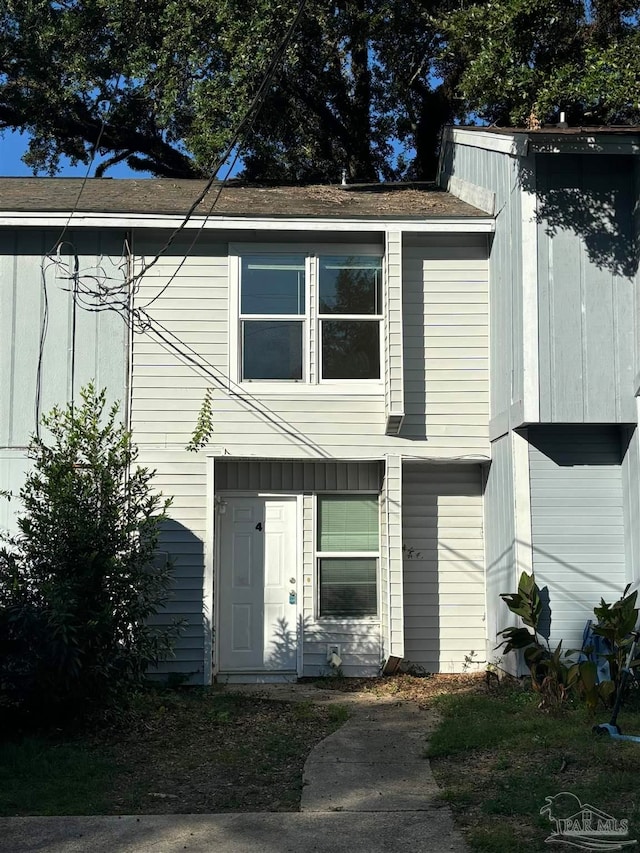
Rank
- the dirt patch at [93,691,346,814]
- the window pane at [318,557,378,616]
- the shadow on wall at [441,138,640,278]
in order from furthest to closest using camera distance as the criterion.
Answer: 1. the window pane at [318,557,378,616]
2. the shadow on wall at [441,138,640,278]
3. the dirt patch at [93,691,346,814]

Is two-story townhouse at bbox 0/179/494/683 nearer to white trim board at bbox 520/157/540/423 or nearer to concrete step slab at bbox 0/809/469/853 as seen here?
white trim board at bbox 520/157/540/423

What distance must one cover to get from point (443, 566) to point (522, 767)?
4.79 metres

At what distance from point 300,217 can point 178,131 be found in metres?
10.8

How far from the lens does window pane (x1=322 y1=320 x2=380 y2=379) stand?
453 inches

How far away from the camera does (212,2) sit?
16.5 meters

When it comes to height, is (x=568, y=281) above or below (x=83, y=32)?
below

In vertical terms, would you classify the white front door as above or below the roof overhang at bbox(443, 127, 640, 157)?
below

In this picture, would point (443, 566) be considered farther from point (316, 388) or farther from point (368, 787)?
point (368, 787)

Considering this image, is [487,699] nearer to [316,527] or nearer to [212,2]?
[316,527]

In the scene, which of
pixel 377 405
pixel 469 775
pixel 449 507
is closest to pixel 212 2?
pixel 377 405

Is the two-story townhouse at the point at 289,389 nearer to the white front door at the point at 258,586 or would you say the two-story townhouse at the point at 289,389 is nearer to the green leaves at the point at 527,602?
the white front door at the point at 258,586

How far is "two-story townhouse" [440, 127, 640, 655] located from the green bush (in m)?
3.98

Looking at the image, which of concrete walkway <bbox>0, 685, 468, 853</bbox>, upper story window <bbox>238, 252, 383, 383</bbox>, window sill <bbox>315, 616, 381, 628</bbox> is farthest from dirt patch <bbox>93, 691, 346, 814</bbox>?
upper story window <bbox>238, 252, 383, 383</bbox>

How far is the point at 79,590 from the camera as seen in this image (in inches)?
329
